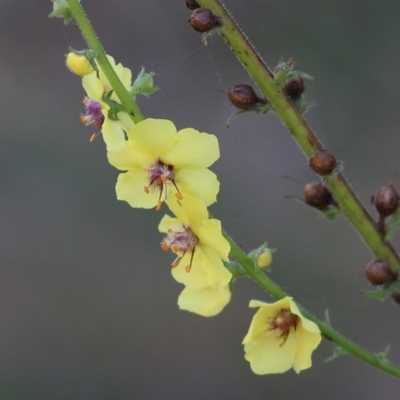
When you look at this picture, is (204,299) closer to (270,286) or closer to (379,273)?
(270,286)

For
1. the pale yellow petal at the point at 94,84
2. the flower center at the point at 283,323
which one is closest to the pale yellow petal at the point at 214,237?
the flower center at the point at 283,323

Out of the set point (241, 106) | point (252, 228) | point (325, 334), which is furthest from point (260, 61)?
point (252, 228)

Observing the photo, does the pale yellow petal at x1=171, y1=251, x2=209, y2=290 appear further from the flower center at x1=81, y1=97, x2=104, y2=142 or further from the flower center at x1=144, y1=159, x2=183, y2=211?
the flower center at x1=81, y1=97, x2=104, y2=142

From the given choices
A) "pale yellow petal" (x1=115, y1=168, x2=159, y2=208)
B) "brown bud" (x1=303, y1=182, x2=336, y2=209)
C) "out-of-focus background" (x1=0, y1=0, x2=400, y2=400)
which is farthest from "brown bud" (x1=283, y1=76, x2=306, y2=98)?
"out-of-focus background" (x1=0, y1=0, x2=400, y2=400)

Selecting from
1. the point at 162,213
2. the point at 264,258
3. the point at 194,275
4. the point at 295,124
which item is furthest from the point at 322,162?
the point at 162,213

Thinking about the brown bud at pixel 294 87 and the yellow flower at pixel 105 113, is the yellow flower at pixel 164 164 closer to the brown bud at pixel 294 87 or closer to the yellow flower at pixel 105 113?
the yellow flower at pixel 105 113

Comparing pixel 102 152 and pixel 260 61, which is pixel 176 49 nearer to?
pixel 102 152
